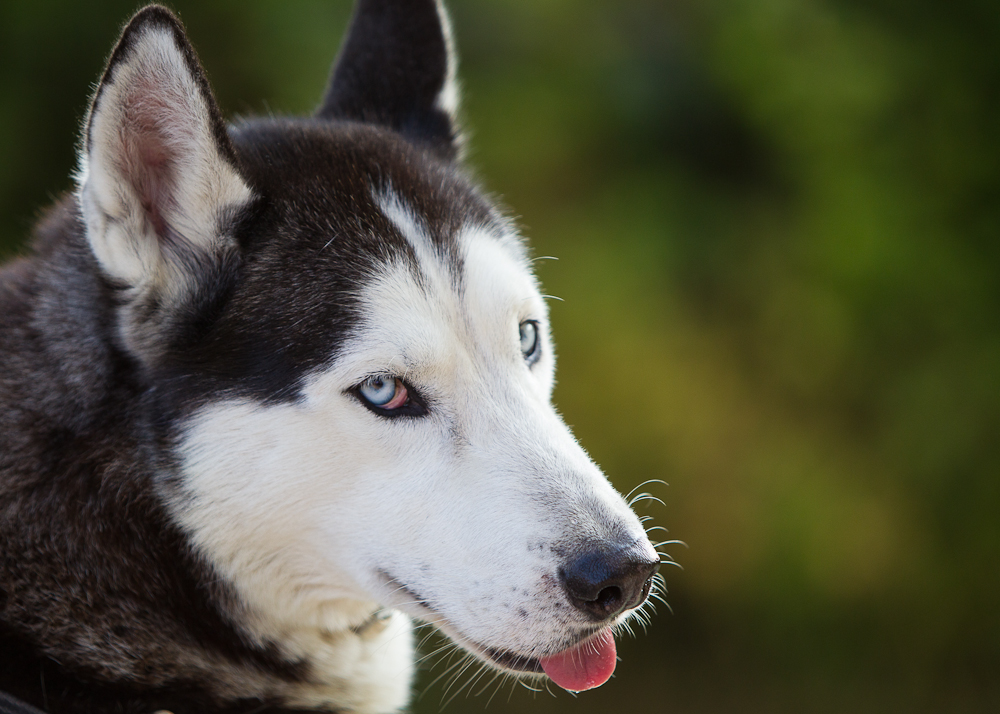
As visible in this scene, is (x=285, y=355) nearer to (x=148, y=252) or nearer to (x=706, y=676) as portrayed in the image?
→ (x=148, y=252)

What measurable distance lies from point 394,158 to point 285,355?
69 centimetres

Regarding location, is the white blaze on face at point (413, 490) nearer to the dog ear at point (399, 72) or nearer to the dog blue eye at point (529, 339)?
the dog blue eye at point (529, 339)

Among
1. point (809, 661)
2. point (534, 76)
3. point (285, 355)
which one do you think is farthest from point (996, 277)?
point (285, 355)

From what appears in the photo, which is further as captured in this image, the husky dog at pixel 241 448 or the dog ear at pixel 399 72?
the dog ear at pixel 399 72

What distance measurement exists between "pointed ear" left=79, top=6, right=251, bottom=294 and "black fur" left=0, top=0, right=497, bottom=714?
2 centimetres

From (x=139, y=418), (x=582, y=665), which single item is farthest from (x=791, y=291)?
(x=139, y=418)

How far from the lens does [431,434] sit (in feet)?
7.07

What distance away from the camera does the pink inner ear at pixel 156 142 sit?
203 cm

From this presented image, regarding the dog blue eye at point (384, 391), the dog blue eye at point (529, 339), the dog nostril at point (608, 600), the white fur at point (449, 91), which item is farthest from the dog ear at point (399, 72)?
the dog nostril at point (608, 600)

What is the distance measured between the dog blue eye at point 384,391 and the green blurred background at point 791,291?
3.53 m

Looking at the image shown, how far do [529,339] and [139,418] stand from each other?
1.02 metres

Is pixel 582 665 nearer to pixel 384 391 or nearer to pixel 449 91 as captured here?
pixel 384 391

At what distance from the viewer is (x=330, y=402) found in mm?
A: 2100

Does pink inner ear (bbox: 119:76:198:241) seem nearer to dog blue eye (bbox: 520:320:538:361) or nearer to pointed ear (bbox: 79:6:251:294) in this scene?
pointed ear (bbox: 79:6:251:294)
